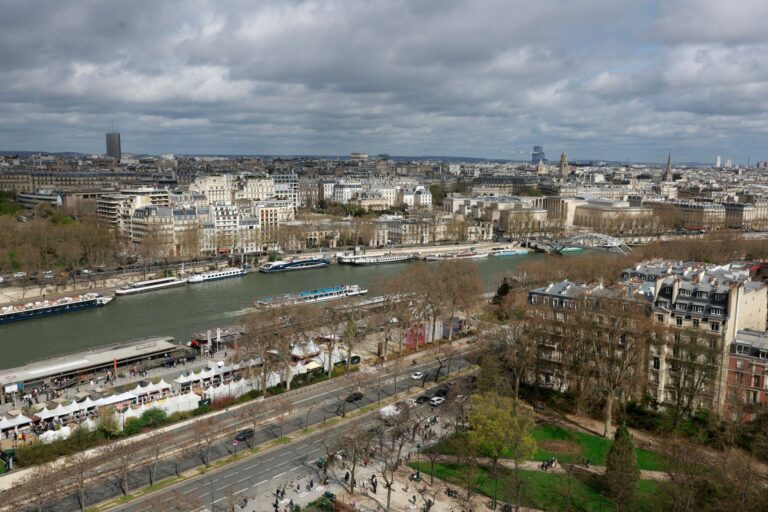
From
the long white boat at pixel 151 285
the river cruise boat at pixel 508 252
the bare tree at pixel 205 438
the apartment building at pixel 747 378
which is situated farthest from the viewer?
the river cruise boat at pixel 508 252

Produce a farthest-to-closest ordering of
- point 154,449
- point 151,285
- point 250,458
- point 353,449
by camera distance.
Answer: point 151,285
point 250,458
point 154,449
point 353,449

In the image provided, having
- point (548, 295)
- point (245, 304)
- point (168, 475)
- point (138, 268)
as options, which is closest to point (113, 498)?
point (168, 475)

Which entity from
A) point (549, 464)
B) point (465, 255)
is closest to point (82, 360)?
point (549, 464)

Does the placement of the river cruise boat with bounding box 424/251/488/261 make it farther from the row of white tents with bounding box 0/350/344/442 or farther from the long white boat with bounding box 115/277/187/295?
the row of white tents with bounding box 0/350/344/442

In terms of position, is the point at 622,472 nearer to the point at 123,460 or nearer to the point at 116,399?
the point at 123,460

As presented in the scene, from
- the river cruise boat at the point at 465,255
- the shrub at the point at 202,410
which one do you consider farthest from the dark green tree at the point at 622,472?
the river cruise boat at the point at 465,255

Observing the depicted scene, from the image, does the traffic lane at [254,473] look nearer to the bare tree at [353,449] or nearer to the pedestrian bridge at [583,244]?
the bare tree at [353,449]

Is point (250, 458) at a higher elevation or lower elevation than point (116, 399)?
lower
